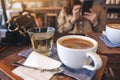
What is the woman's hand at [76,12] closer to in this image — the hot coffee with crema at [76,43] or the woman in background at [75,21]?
the woman in background at [75,21]

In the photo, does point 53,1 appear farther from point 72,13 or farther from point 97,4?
point 97,4

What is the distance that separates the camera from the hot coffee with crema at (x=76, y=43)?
0.43 meters

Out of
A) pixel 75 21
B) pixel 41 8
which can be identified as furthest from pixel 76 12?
pixel 41 8

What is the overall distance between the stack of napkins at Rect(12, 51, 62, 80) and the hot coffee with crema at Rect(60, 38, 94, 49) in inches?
2.3

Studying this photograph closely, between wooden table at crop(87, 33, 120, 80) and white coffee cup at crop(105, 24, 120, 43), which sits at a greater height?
white coffee cup at crop(105, 24, 120, 43)

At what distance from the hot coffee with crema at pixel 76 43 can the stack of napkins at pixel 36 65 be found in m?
0.06

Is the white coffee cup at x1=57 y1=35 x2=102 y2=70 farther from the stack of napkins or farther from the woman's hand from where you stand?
the woman's hand

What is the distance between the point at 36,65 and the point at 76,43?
0.13m

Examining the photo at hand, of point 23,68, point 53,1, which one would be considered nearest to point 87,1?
point 53,1

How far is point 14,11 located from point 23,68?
0.72 m

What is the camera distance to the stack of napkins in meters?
0.40

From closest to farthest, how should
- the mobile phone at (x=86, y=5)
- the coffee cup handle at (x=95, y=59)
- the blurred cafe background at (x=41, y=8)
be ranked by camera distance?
1. the coffee cup handle at (x=95, y=59)
2. the mobile phone at (x=86, y=5)
3. the blurred cafe background at (x=41, y=8)

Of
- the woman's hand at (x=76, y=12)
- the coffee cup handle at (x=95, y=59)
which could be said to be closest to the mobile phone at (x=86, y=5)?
the woman's hand at (x=76, y=12)

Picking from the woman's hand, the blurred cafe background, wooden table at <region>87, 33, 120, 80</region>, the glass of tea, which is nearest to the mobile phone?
the woman's hand
